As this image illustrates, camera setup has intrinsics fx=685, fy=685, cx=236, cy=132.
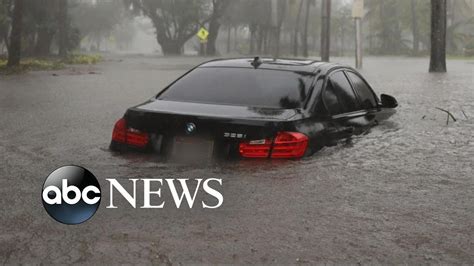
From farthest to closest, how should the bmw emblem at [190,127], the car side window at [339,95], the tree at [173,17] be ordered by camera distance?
the tree at [173,17] → the car side window at [339,95] → the bmw emblem at [190,127]

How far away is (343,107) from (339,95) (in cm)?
14

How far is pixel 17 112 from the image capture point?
12344 mm

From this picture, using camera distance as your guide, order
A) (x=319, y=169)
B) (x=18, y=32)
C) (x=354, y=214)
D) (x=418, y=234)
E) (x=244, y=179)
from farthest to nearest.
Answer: (x=18, y=32) < (x=319, y=169) < (x=244, y=179) < (x=354, y=214) < (x=418, y=234)

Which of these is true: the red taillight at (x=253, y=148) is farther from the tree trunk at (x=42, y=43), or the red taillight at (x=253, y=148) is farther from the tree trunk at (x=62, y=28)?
the tree trunk at (x=42, y=43)

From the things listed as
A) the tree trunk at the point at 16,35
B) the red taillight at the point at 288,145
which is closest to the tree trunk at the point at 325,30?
the tree trunk at the point at 16,35

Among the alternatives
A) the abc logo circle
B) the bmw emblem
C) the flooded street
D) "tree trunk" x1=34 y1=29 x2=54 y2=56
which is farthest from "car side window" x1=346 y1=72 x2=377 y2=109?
"tree trunk" x1=34 y1=29 x2=54 y2=56

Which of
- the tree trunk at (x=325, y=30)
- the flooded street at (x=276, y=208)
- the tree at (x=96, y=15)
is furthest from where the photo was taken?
the tree at (x=96, y=15)

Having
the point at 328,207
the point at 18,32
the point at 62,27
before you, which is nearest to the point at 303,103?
the point at 328,207

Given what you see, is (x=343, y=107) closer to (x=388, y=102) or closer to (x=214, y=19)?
(x=388, y=102)

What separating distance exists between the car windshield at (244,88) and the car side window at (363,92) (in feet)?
4.23

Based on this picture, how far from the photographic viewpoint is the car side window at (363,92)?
27.0ft

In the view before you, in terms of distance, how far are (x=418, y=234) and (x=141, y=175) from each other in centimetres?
258

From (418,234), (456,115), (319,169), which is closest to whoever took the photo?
(418,234)

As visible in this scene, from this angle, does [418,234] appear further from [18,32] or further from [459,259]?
[18,32]
